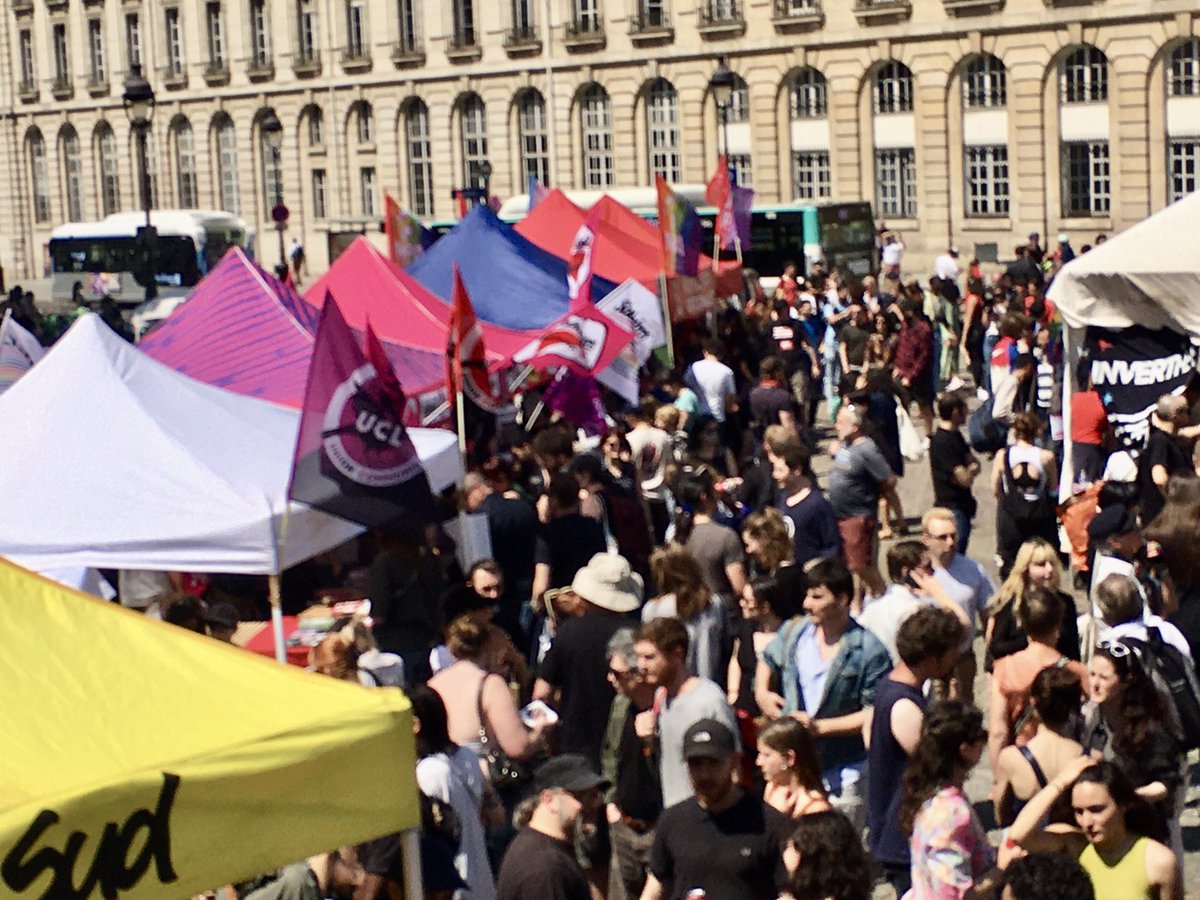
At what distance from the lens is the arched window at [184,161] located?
59031 mm

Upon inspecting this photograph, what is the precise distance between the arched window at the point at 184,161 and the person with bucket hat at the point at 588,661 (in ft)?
173

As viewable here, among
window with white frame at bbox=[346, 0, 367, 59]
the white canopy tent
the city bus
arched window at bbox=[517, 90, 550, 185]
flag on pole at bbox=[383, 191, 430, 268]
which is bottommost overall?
the city bus

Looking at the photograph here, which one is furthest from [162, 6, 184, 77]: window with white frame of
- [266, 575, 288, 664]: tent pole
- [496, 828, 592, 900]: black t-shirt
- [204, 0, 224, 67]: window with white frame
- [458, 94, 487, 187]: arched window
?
[496, 828, 592, 900]: black t-shirt

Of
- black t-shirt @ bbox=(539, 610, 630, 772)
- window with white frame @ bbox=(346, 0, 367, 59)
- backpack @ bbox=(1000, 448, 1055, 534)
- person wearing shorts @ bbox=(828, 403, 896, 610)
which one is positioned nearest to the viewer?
black t-shirt @ bbox=(539, 610, 630, 772)

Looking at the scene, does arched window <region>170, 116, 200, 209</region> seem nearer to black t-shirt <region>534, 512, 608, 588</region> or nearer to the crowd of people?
the crowd of people

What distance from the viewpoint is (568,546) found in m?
9.47

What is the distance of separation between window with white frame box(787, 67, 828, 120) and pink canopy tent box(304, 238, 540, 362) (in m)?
29.4

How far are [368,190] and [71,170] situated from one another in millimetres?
14758

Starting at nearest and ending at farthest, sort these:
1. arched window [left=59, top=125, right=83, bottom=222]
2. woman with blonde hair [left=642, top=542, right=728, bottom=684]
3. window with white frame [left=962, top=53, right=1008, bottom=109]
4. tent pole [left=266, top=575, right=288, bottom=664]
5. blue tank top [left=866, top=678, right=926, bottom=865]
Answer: blue tank top [left=866, top=678, right=926, bottom=865], woman with blonde hair [left=642, top=542, right=728, bottom=684], tent pole [left=266, top=575, right=288, bottom=664], window with white frame [left=962, top=53, right=1008, bottom=109], arched window [left=59, top=125, right=83, bottom=222]

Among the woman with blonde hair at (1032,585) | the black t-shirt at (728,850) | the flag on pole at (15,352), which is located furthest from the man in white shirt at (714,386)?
the black t-shirt at (728,850)

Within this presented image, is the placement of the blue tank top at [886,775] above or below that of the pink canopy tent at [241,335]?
below

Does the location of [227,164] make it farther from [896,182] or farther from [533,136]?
[896,182]

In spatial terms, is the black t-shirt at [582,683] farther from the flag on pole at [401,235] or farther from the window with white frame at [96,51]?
the window with white frame at [96,51]

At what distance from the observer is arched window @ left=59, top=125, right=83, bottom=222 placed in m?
63.5
